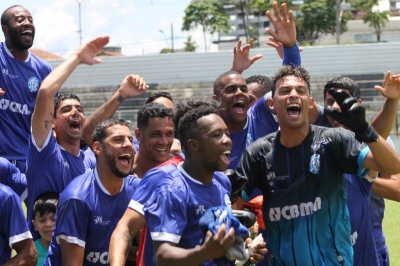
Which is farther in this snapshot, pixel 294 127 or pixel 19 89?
pixel 19 89

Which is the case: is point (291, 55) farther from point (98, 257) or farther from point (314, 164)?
point (98, 257)

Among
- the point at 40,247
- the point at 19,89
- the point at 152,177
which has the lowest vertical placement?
the point at 40,247

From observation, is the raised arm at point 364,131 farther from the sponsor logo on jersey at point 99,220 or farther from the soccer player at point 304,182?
the sponsor logo on jersey at point 99,220

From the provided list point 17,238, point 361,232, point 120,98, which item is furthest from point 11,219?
point 361,232

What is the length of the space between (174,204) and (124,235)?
0.58 meters

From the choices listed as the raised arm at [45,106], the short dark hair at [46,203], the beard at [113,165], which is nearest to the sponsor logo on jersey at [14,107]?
the raised arm at [45,106]

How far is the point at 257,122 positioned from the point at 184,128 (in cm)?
215

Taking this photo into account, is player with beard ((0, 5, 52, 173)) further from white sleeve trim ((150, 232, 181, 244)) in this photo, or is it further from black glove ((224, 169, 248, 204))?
white sleeve trim ((150, 232, 181, 244))

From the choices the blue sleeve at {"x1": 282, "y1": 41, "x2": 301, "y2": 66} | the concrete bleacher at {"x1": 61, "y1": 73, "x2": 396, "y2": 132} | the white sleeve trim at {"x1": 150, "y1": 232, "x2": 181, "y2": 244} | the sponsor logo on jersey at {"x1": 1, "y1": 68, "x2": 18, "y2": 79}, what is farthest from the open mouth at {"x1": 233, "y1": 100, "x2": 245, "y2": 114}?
the concrete bleacher at {"x1": 61, "y1": 73, "x2": 396, "y2": 132}

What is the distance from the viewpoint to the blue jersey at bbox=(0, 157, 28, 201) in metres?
6.58

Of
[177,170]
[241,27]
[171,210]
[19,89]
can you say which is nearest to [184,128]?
[177,170]

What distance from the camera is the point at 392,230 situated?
515 inches

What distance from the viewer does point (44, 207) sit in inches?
251

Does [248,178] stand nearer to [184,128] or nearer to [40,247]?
[184,128]
